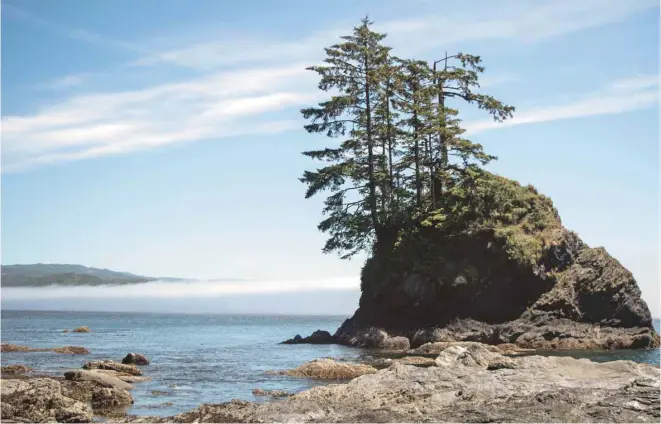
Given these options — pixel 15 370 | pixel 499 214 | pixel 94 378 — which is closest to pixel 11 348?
pixel 15 370

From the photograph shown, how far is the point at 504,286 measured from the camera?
1794 inches

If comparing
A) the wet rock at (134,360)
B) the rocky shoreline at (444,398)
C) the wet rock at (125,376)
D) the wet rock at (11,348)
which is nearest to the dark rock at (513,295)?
the wet rock at (134,360)

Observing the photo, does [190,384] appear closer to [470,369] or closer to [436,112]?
[470,369]

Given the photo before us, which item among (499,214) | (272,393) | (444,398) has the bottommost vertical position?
(272,393)

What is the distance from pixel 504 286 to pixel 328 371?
23543 millimetres

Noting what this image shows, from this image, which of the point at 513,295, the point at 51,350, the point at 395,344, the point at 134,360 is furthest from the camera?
the point at 513,295

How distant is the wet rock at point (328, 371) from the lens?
984 inches

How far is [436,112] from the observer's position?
168 ft

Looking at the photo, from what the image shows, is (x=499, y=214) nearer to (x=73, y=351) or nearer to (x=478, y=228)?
(x=478, y=228)

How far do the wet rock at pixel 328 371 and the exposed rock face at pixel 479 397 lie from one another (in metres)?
7.67

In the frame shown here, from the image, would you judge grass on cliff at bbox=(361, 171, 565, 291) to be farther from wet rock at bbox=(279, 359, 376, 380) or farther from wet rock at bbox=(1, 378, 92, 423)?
wet rock at bbox=(1, 378, 92, 423)

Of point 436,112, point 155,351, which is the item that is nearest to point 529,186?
point 436,112

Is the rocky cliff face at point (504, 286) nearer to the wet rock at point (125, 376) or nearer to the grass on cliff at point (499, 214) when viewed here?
the grass on cliff at point (499, 214)

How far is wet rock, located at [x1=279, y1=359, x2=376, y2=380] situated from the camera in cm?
2500
